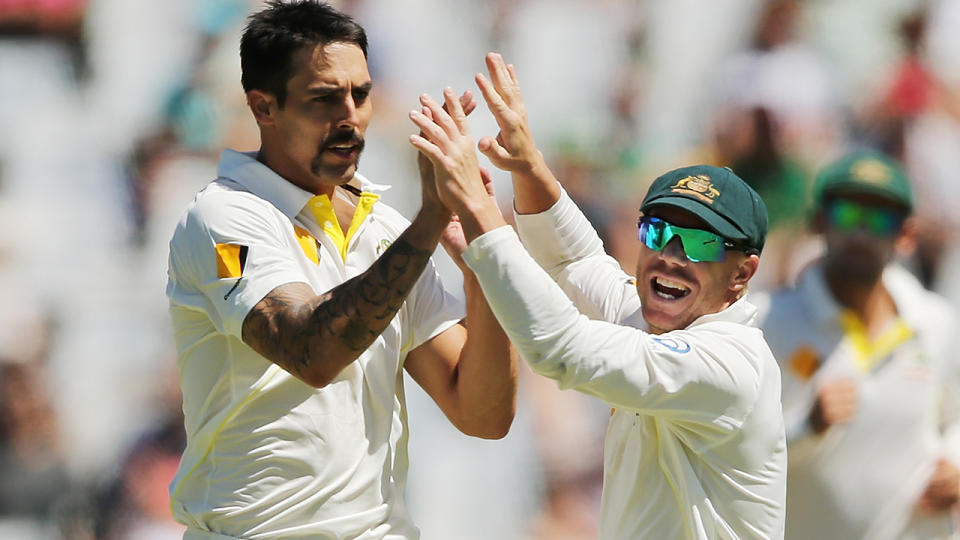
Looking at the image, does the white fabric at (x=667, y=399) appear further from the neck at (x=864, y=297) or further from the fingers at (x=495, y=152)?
the neck at (x=864, y=297)

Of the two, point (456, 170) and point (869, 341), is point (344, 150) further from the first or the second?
point (869, 341)

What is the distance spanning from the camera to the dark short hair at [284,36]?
2869 mm

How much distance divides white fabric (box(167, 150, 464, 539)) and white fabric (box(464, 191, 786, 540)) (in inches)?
17.1

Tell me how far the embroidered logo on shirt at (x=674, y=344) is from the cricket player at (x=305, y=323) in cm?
45

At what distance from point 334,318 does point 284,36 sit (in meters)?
0.68

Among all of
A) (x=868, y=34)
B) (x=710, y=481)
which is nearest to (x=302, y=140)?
(x=710, y=481)

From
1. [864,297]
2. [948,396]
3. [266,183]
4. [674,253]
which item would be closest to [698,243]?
[674,253]

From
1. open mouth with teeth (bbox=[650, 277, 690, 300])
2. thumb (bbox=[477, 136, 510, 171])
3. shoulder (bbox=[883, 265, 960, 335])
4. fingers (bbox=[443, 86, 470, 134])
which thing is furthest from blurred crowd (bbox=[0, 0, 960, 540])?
fingers (bbox=[443, 86, 470, 134])

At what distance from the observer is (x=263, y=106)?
2939 mm

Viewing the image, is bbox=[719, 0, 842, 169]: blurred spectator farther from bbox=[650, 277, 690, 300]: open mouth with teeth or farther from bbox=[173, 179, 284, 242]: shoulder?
bbox=[173, 179, 284, 242]: shoulder

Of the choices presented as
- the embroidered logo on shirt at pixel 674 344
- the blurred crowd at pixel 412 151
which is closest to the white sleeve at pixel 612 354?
Result: the embroidered logo on shirt at pixel 674 344

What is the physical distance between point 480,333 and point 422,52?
328 cm

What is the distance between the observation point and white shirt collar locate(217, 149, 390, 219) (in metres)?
2.85

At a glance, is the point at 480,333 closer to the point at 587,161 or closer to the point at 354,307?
the point at 354,307
